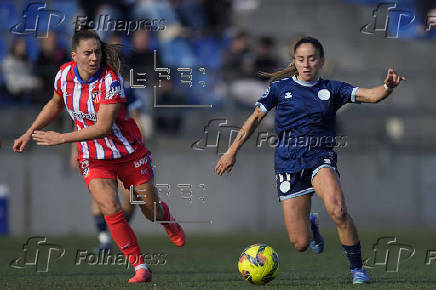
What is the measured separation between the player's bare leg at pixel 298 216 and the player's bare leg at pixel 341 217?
50cm

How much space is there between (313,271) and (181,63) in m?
8.06

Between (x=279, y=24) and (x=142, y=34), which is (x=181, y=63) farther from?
(x=279, y=24)

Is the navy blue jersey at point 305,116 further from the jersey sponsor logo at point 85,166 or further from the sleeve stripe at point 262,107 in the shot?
the jersey sponsor logo at point 85,166

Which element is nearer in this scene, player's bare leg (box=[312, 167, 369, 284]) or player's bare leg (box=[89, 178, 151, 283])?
player's bare leg (box=[312, 167, 369, 284])

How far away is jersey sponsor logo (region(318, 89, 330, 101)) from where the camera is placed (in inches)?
309

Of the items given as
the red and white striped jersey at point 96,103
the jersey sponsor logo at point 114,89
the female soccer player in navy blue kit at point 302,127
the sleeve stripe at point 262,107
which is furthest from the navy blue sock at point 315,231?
the jersey sponsor logo at point 114,89

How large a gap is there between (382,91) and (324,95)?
2.10 feet

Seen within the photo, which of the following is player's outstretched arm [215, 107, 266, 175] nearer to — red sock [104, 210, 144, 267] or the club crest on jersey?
red sock [104, 210, 144, 267]

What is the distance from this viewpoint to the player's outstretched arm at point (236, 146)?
748 cm

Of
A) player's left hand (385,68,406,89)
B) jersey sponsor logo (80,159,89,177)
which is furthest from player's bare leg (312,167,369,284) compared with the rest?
jersey sponsor logo (80,159,89,177)

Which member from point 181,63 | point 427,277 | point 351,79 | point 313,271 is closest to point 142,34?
point 181,63

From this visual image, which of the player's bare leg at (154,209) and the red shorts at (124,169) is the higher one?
the red shorts at (124,169)

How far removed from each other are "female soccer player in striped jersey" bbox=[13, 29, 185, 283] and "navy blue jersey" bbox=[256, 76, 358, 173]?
120cm

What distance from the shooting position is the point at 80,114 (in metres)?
7.76
